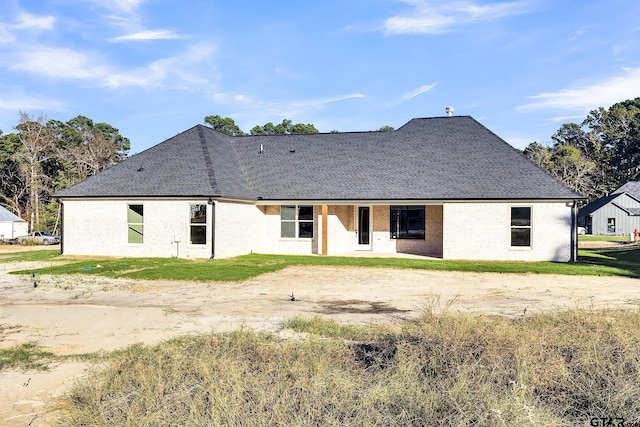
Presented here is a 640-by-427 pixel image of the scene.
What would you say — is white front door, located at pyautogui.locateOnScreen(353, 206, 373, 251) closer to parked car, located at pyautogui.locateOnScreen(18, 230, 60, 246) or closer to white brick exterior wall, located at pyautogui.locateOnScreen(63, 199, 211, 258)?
white brick exterior wall, located at pyautogui.locateOnScreen(63, 199, 211, 258)

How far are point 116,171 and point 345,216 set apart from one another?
1129cm

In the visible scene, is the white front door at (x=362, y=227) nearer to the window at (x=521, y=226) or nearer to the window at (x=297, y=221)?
the window at (x=297, y=221)

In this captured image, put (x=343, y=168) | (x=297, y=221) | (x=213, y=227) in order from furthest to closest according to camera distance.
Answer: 1. (x=343, y=168)
2. (x=297, y=221)
3. (x=213, y=227)

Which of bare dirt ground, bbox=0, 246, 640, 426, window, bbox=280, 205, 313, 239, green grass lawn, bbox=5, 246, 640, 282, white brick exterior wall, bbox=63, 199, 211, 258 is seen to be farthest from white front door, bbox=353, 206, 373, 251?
white brick exterior wall, bbox=63, 199, 211, 258

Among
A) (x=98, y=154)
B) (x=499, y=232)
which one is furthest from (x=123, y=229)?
(x=98, y=154)

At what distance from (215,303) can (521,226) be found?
48.1 feet

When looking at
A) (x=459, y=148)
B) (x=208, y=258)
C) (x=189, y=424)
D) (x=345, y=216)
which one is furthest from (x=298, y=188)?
(x=189, y=424)

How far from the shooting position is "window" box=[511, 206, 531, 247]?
20.5 meters

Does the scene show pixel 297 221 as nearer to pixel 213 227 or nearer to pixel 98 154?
pixel 213 227

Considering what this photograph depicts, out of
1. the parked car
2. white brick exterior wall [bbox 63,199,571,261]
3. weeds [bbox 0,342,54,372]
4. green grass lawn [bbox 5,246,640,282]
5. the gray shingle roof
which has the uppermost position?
the gray shingle roof

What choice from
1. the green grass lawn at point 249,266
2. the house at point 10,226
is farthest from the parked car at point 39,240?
the green grass lawn at point 249,266

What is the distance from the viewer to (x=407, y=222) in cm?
2338

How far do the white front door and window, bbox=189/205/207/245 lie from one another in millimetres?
7600

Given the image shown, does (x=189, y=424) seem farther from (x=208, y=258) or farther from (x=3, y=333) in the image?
(x=208, y=258)
